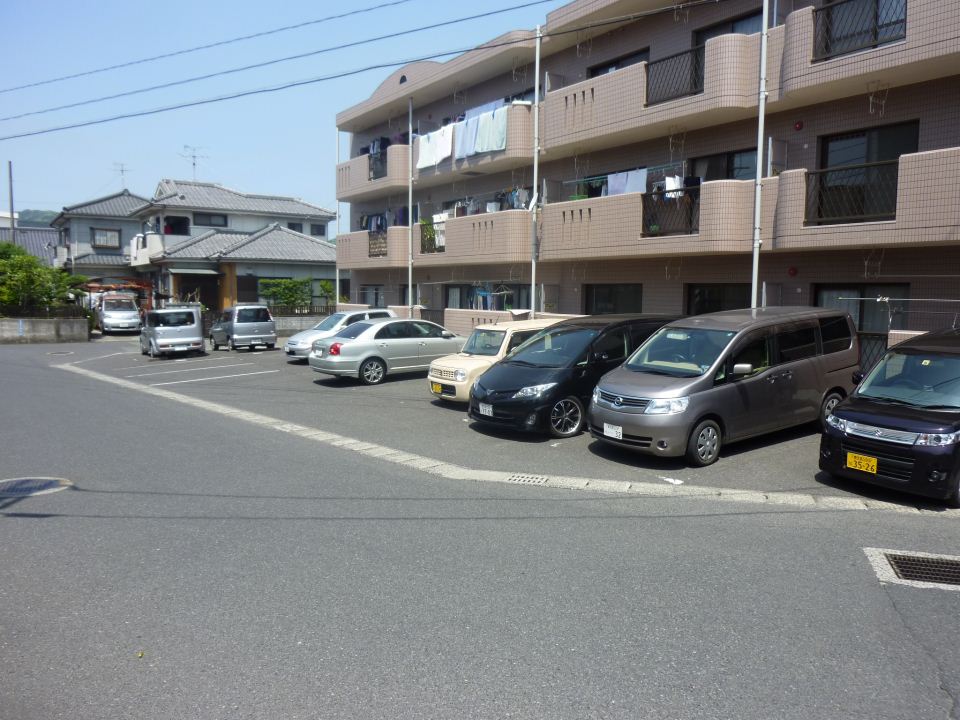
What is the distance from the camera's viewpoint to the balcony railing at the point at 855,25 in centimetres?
1185

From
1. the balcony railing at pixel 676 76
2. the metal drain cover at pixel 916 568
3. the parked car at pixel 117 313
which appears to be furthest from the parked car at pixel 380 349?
the parked car at pixel 117 313

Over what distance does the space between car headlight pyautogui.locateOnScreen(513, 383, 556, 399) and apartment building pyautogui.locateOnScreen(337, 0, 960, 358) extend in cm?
544

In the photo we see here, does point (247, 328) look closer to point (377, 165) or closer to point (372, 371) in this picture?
point (377, 165)

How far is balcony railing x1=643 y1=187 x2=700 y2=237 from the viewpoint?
14672mm

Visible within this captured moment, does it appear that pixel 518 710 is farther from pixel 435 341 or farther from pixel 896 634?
pixel 435 341

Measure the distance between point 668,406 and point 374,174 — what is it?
1981 centimetres

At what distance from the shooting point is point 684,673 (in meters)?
4.03

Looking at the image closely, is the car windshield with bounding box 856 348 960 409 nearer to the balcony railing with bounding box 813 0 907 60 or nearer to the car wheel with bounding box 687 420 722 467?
the car wheel with bounding box 687 420 722 467

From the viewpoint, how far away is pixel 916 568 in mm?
5699

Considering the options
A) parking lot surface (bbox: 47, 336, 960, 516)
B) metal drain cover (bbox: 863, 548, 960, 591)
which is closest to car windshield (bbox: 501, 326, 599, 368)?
parking lot surface (bbox: 47, 336, 960, 516)

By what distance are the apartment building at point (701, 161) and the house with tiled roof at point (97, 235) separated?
32.6 meters

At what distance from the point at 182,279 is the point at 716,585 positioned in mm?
40015

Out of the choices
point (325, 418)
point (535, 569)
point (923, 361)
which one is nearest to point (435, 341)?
point (325, 418)

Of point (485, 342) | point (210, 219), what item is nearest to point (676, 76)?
point (485, 342)
